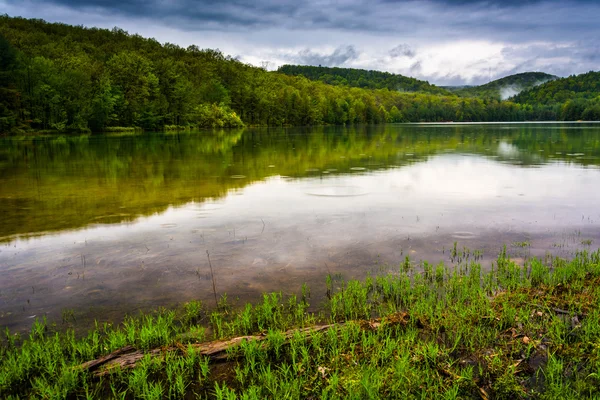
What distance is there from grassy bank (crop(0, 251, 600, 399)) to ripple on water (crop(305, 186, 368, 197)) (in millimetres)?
8904

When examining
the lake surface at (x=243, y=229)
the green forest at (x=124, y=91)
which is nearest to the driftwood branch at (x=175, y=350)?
the lake surface at (x=243, y=229)

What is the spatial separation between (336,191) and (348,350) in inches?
450

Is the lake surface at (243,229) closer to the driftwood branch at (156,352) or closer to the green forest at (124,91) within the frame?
the driftwood branch at (156,352)

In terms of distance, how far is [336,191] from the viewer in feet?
53.0

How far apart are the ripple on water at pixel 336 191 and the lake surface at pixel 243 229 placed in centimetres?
5

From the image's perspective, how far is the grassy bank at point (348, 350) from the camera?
169 inches

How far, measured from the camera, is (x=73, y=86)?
7862cm

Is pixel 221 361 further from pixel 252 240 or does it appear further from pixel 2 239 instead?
pixel 2 239

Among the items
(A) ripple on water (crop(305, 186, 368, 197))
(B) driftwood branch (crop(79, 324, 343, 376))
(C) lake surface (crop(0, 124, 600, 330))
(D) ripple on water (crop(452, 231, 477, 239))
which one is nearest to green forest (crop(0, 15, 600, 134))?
(C) lake surface (crop(0, 124, 600, 330))

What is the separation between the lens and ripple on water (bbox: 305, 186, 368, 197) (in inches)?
611

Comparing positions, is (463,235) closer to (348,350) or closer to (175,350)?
(348,350)

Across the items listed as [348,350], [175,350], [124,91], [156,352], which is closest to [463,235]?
[348,350]

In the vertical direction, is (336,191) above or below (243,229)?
above

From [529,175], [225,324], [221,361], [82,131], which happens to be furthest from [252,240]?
[82,131]
